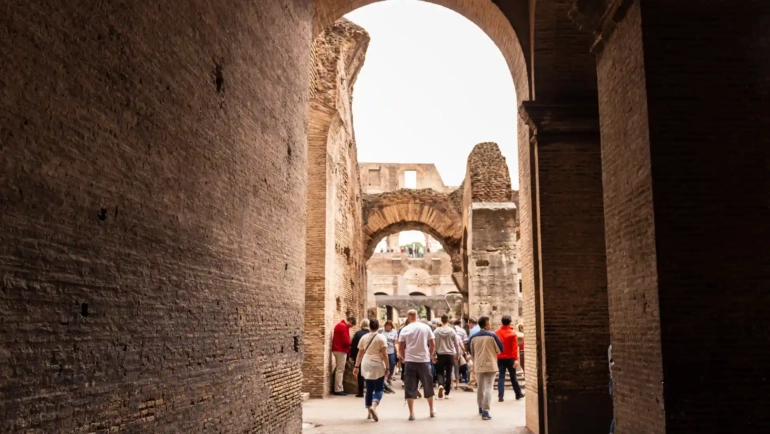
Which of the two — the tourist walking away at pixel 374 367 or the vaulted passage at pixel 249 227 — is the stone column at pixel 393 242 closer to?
the tourist walking away at pixel 374 367

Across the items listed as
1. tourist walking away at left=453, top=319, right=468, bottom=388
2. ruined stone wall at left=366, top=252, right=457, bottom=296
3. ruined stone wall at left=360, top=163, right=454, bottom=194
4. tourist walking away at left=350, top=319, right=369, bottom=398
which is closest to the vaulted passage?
tourist walking away at left=350, top=319, right=369, bottom=398

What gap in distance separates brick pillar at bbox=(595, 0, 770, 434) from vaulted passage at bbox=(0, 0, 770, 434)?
0.01 meters

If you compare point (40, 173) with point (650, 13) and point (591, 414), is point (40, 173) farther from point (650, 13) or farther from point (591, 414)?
point (591, 414)

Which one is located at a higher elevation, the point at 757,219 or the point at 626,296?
the point at 757,219

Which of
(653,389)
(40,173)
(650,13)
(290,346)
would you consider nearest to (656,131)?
(650,13)

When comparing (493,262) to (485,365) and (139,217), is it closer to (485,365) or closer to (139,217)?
(485,365)

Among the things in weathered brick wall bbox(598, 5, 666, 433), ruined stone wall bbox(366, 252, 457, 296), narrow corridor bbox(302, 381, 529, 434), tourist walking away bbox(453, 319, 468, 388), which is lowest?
narrow corridor bbox(302, 381, 529, 434)

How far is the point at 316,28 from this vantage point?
33.9 feet

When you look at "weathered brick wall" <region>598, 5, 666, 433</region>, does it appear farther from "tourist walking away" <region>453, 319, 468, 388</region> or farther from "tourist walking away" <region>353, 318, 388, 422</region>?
"tourist walking away" <region>453, 319, 468, 388</region>

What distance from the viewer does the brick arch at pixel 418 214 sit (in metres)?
24.2

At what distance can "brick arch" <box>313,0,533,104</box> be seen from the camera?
9458mm

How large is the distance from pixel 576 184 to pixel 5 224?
7.13 m

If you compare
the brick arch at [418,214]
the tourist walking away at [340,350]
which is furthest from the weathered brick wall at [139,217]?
the brick arch at [418,214]

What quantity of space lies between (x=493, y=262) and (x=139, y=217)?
45.6 ft
